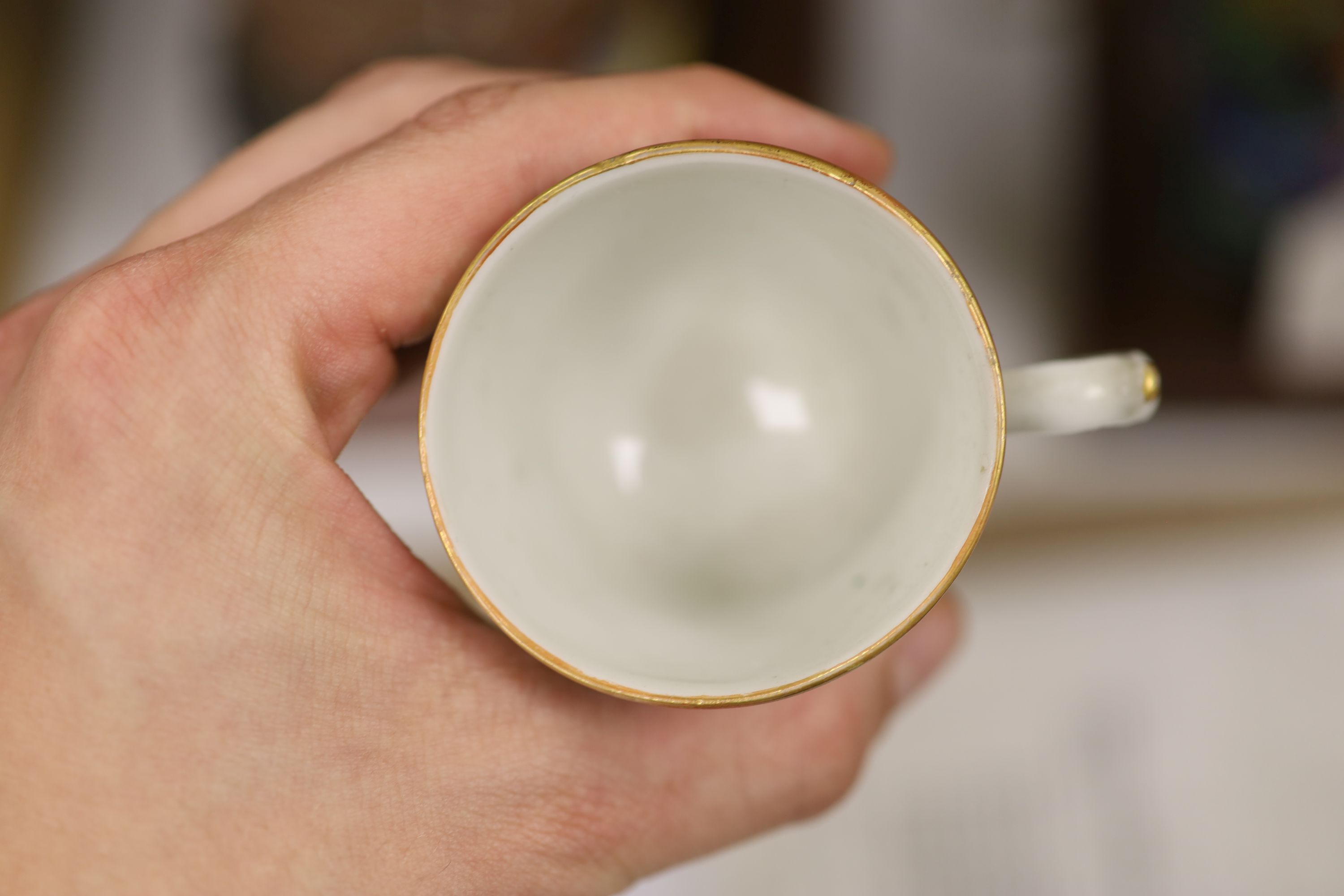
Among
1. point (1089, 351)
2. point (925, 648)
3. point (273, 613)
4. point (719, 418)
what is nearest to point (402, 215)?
point (273, 613)

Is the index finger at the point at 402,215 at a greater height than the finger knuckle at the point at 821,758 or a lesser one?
greater

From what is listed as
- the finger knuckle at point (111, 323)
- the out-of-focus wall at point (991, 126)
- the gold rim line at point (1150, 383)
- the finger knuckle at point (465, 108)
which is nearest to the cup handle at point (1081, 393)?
the gold rim line at point (1150, 383)

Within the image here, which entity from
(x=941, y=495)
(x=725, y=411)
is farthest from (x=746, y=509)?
(x=941, y=495)

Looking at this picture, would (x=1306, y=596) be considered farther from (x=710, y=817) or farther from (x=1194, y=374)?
(x=710, y=817)

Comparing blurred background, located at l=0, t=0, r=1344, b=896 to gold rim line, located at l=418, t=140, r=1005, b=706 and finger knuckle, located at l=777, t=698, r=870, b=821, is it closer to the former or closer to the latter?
finger knuckle, located at l=777, t=698, r=870, b=821

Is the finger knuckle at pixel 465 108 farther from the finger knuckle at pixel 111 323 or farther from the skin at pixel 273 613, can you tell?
the finger knuckle at pixel 111 323

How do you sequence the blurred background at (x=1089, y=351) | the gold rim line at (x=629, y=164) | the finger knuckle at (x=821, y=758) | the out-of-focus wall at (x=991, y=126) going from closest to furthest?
the gold rim line at (x=629, y=164)
the finger knuckle at (x=821, y=758)
the blurred background at (x=1089, y=351)
the out-of-focus wall at (x=991, y=126)

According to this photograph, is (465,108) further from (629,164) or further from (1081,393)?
(1081,393)
